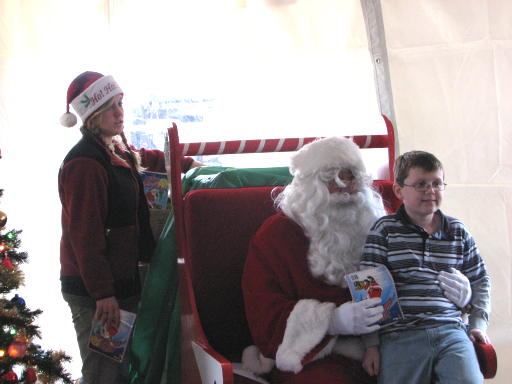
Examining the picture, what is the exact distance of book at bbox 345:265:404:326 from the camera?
7.15 feet

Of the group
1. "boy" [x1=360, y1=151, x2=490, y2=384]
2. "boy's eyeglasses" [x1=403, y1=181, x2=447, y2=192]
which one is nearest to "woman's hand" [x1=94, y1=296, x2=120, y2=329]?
"boy" [x1=360, y1=151, x2=490, y2=384]

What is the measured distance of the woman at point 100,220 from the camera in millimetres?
2525

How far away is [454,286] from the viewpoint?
225cm

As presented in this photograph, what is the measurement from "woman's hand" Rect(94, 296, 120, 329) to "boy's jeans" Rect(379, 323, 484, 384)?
1.07m

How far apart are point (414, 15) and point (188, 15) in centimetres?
137

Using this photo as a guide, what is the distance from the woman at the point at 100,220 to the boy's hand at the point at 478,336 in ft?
4.50

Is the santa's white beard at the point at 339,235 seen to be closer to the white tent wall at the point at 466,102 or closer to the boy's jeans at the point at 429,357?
the boy's jeans at the point at 429,357

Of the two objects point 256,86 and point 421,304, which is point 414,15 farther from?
point 421,304

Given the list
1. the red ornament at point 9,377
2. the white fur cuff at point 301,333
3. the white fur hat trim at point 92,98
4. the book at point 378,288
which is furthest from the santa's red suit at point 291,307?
the red ornament at point 9,377

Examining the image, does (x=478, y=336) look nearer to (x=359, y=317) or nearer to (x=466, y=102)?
(x=359, y=317)

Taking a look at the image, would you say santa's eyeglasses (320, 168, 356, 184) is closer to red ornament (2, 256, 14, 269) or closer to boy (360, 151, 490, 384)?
boy (360, 151, 490, 384)

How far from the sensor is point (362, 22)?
3904mm

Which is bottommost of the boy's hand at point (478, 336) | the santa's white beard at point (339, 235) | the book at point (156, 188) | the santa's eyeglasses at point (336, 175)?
the boy's hand at point (478, 336)

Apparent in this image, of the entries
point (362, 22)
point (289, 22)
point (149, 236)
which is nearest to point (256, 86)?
point (289, 22)
